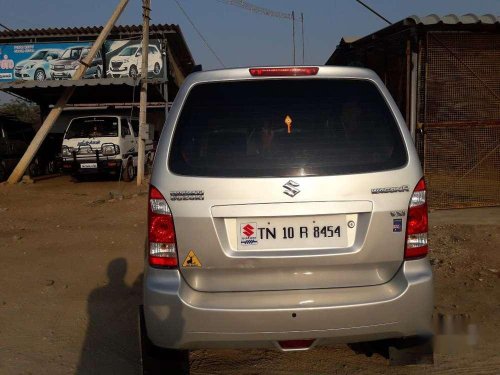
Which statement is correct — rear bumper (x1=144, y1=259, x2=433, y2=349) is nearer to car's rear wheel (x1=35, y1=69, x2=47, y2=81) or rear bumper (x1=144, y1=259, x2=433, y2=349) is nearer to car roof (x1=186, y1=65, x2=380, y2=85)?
car roof (x1=186, y1=65, x2=380, y2=85)

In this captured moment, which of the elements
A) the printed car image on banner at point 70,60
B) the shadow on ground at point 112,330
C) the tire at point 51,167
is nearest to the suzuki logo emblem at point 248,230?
the shadow on ground at point 112,330

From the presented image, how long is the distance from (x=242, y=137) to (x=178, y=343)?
112cm

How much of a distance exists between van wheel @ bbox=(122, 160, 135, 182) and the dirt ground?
16.2 ft

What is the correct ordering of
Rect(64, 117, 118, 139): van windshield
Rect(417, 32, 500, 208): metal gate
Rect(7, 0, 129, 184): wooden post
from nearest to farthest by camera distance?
Rect(417, 32, 500, 208): metal gate < Rect(7, 0, 129, 184): wooden post < Rect(64, 117, 118, 139): van windshield

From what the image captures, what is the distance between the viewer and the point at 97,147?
14008mm

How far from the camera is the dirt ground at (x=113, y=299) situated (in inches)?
143

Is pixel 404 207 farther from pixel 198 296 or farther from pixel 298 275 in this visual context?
pixel 198 296

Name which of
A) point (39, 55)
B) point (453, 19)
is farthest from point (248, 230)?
point (39, 55)

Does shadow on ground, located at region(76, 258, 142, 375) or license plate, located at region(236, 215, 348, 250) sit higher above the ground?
license plate, located at region(236, 215, 348, 250)

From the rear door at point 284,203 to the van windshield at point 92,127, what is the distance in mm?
12050

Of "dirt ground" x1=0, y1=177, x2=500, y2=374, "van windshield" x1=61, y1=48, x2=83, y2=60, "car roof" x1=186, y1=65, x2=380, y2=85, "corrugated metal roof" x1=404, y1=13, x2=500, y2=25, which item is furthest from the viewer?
"van windshield" x1=61, y1=48, x2=83, y2=60

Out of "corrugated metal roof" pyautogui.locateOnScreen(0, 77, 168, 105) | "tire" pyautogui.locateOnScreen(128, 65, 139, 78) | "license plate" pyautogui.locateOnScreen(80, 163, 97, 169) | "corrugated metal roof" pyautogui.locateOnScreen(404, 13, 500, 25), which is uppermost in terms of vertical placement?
"tire" pyautogui.locateOnScreen(128, 65, 139, 78)

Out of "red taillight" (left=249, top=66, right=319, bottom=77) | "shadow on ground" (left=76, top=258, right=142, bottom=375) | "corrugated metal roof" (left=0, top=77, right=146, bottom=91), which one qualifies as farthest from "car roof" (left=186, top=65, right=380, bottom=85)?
"corrugated metal roof" (left=0, top=77, right=146, bottom=91)

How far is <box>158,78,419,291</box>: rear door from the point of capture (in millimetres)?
2715
